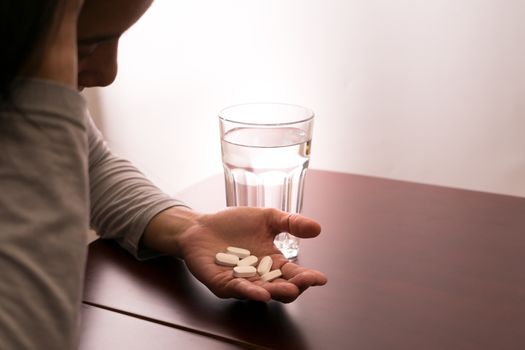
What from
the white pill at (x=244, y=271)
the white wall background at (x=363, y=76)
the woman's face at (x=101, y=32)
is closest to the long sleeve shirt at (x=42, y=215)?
the woman's face at (x=101, y=32)

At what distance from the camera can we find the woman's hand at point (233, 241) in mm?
666

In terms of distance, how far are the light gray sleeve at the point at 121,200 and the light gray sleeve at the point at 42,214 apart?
1.05 feet

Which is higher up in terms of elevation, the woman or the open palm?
the woman

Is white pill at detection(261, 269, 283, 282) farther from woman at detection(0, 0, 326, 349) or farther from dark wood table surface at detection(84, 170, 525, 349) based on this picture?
woman at detection(0, 0, 326, 349)

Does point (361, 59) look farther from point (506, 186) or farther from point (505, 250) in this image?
point (505, 250)

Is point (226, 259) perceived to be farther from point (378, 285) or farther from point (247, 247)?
point (378, 285)

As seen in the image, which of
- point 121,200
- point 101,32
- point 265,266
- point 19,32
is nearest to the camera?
point 19,32

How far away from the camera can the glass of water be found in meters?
0.79

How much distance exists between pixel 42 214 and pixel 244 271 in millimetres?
272

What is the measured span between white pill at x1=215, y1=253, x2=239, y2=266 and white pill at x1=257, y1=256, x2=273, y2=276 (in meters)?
0.03

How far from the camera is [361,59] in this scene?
4.55 feet

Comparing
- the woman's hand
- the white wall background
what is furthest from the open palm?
the white wall background

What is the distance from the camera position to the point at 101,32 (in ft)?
1.97

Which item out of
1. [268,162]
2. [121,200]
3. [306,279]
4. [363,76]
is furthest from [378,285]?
[363,76]
